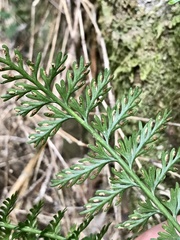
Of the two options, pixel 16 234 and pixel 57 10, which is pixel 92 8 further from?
pixel 16 234

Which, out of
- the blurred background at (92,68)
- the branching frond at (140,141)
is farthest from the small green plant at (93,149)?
the blurred background at (92,68)

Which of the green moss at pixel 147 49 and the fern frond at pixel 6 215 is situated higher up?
the green moss at pixel 147 49

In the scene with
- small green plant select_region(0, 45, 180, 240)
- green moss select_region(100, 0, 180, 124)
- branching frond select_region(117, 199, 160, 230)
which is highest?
green moss select_region(100, 0, 180, 124)

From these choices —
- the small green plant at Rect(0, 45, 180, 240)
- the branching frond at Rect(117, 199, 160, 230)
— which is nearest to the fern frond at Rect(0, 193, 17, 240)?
the small green plant at Rect(0, 45, 180, 240)

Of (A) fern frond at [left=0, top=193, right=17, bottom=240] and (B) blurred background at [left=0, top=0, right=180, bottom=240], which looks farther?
(B) blurred background at [left=0, top=0, right=180, bottom=240]

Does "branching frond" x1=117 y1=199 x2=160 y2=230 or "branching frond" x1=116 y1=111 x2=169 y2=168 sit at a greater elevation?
"branching frond" x1=116 y1=111 x2=169 y2=168

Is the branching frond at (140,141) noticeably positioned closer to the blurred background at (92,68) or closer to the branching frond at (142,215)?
the branching frond at (142,215)

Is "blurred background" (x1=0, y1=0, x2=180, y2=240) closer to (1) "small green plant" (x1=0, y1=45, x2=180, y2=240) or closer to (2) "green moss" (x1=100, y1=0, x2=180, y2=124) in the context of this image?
(2) "green moss" (x1=100, y1=0, x2=180, y2=124)

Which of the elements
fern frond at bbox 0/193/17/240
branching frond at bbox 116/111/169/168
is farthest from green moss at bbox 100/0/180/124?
fern frond at bbox 0/193/17/240

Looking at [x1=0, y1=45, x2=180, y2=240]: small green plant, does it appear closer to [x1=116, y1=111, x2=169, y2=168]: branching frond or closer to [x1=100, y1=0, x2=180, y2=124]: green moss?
[x1=116, y1=111, x2=169, y2=168]: branching frond
